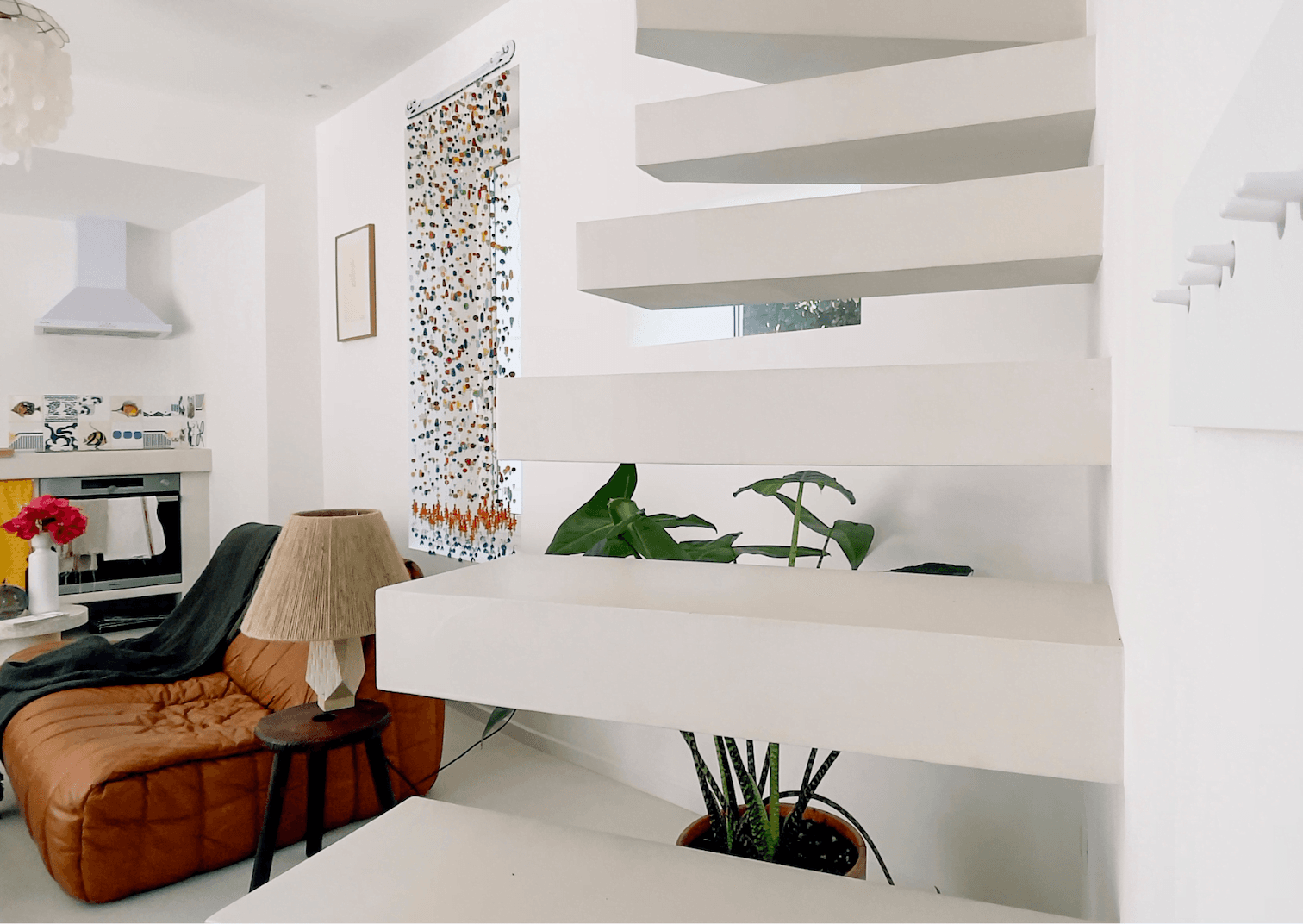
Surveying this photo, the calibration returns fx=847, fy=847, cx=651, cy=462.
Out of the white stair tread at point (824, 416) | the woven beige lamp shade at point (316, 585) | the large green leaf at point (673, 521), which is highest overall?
the white stair tread at point (824, 416)

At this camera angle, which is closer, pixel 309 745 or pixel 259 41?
pixel 309 745

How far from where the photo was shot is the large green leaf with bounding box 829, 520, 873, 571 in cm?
175

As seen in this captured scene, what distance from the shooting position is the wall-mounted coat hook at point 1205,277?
0.97 ft

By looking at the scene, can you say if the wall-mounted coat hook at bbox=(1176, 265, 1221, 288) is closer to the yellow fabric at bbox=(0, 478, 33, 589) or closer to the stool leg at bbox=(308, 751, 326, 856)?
the stool leg at bbox=(308, 751, 326, 856)

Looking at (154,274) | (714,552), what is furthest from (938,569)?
(154,274)

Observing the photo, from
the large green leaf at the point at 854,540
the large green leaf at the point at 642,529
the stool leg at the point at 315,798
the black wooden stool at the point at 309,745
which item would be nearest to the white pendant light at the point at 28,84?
the black wooden stool at the point at 309,745

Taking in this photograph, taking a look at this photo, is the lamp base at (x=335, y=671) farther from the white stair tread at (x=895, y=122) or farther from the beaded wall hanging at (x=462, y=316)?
the white stair tread at (x=895, y=122)

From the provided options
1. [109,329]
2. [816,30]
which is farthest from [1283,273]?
[109,329]

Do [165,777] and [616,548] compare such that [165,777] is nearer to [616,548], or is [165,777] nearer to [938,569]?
[616,548]

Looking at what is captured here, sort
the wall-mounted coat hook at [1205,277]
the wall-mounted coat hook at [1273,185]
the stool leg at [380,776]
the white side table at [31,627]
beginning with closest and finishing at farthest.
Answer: the wall-mounted coat hook at [1273,185], the wall-mounted coat hook at [1205,277], the stool leg at [380,776], the white side table at [31,627]

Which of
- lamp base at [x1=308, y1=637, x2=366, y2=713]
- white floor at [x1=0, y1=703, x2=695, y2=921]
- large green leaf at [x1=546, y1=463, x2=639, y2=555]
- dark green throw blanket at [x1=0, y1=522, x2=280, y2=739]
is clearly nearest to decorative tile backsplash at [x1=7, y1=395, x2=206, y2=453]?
dark green throw blanket at [x1=0, y1=522, x2=280, y2=739]

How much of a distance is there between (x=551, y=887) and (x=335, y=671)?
4.92 feet

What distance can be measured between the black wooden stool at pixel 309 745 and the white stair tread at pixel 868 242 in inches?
58.7

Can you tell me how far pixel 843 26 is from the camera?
3.69 feet
